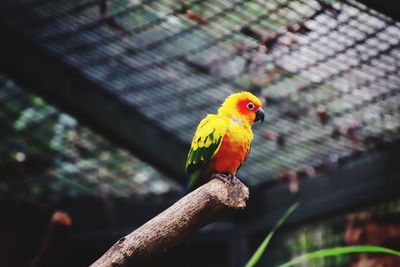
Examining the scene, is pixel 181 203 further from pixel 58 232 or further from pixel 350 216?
pixel 350 216

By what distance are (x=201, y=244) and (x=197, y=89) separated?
128cm

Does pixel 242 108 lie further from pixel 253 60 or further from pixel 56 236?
pixel 56 236

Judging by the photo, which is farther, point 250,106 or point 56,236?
point 250,106

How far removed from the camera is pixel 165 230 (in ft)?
5.32

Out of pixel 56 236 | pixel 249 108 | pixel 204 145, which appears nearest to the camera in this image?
pixel 204 145

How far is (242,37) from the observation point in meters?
2.56

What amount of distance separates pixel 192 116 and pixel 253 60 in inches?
25.3

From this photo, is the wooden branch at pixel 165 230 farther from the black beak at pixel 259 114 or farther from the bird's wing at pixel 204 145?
the black beak at pixel 259 114

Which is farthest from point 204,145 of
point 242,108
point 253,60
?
point 253,60

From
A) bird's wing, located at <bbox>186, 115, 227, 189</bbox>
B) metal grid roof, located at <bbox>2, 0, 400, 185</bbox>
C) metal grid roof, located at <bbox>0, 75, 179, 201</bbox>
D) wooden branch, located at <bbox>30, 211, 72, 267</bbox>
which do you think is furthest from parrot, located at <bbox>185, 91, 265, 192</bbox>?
metal grid roof, located at <bbox>0, 75, 179, 201</bbox>

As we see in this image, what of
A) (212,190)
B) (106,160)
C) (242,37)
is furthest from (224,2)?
(106,160)

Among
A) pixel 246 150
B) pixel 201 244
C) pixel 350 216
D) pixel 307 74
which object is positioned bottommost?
pixel 201 244

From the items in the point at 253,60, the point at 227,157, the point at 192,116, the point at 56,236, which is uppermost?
the point at 253,60

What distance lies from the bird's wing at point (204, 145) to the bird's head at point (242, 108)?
16 cm
